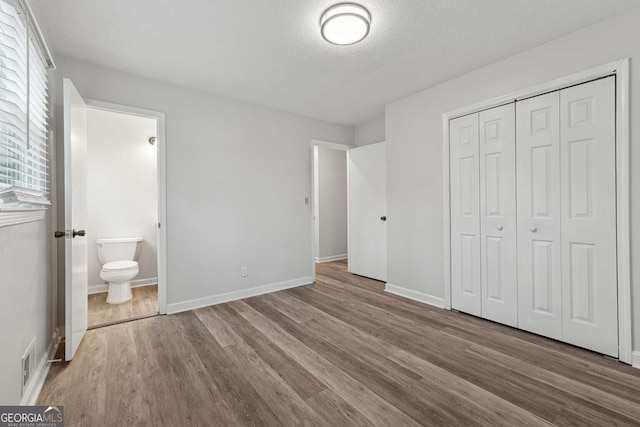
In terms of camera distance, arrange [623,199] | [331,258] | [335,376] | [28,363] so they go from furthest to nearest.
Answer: [331,258] → [623,199] → [335,376] → [28,363]

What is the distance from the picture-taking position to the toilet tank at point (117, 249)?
3543 mm

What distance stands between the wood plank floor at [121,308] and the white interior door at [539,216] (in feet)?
12.1

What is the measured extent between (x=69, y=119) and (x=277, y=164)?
2149 mm

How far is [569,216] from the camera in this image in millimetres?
2199

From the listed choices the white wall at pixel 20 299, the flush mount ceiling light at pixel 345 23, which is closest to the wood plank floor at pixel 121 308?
the white wall at pixel 20 299

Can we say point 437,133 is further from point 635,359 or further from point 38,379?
point 38,379

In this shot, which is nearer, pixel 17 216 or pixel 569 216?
pixel 17 216

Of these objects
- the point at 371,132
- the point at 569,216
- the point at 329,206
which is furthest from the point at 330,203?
the point at 569,216

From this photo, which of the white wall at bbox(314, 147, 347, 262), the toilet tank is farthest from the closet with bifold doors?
the toilet tank

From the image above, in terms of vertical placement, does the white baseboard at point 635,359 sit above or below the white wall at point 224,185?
below

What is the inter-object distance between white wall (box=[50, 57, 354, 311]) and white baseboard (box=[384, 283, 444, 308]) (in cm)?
124

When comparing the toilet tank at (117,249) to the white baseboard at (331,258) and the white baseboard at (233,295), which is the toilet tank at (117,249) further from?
the white baseboard at (331,258)

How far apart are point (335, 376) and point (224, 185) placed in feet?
7.87

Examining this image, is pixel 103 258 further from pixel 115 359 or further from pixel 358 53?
pixel 358 53
